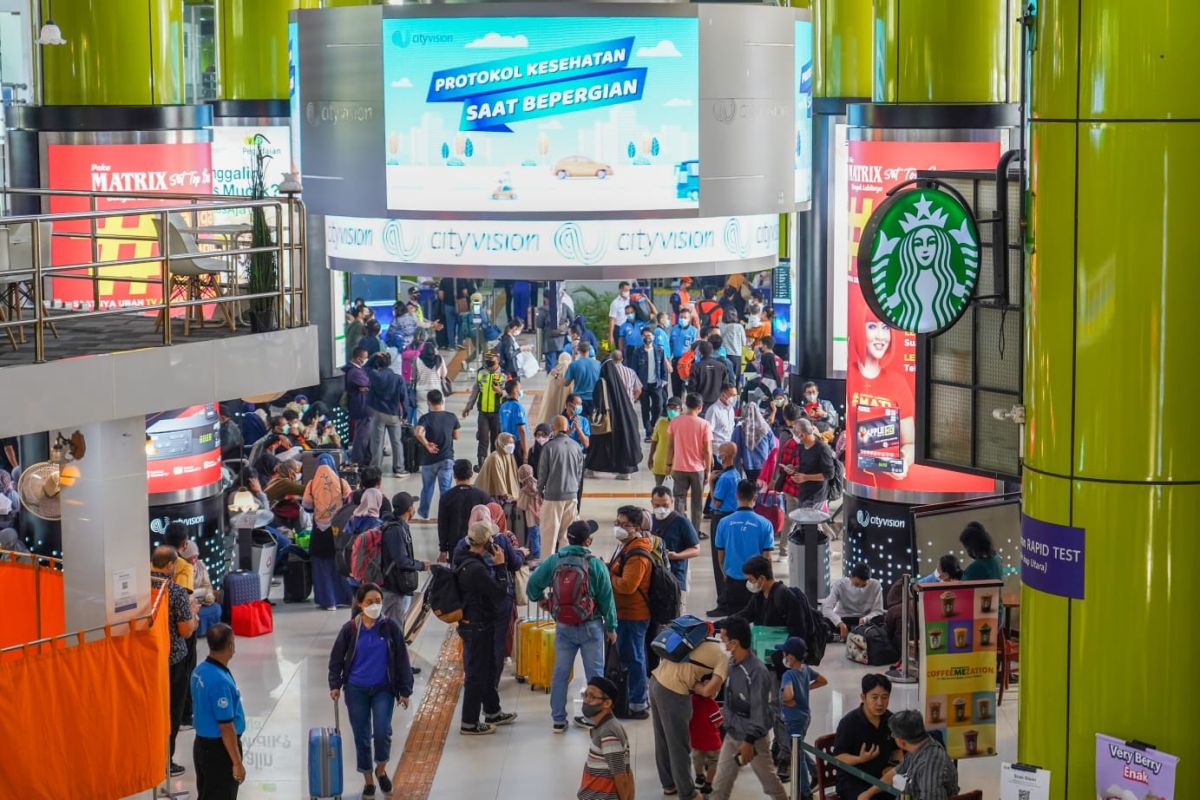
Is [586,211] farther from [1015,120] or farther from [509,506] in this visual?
[1015,120]

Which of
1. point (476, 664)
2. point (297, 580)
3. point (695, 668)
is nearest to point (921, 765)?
point (695, 668)

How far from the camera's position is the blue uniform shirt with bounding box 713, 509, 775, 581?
13.7m

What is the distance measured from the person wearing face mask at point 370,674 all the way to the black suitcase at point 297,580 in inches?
177

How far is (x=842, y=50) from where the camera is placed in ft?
70.7

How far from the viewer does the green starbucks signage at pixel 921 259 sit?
1013 centimetres

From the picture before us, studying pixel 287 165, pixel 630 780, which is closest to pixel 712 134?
pixel 630 780

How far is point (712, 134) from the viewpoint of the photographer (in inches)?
632

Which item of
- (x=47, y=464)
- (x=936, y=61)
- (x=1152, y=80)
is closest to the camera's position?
(x=1152, y=80)

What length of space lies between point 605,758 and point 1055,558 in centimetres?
264

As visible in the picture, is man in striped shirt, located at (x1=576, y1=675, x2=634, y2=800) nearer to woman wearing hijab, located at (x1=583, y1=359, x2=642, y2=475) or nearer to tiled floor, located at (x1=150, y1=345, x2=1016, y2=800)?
tiled floor, located at (x1=150, y1=345, x2=1016, y2=800)

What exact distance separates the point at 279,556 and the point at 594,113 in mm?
4514

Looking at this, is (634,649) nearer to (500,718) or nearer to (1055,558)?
(500,718)

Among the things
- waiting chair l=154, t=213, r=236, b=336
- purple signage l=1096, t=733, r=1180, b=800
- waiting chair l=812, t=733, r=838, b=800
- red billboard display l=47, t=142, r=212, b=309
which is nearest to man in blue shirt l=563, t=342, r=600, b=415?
red billboard display l=47, t=142, r=212, b=309

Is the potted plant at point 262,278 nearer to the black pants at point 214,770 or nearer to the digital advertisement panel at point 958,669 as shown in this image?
the black pants at point 214,770
